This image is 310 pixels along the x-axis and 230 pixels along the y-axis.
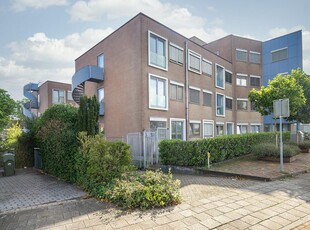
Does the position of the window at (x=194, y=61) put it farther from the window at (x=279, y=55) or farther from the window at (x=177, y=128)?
the window at (x=279, y=55)

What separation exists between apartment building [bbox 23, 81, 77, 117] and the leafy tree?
26.2 metres

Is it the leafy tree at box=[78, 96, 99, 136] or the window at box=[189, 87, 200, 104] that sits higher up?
the window at box=[189, 87, 200, 104]

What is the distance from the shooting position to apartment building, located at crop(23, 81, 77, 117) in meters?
32.8

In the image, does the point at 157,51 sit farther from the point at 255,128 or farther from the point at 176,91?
the point at 255,128

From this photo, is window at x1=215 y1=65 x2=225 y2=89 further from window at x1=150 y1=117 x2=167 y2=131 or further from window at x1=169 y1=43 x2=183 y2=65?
window at x1=150 y1=117 x2=167 y2=131

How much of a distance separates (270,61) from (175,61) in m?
18.2

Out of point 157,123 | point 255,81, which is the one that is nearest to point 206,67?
point 157,123

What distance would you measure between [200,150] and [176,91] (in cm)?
848

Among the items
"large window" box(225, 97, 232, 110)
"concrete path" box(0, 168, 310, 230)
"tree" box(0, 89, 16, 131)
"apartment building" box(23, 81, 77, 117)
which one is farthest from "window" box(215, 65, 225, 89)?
"apartment building" box(23, 81, 77, 117)

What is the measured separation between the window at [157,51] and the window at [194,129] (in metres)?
5.72

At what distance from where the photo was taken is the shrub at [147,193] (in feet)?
16.4

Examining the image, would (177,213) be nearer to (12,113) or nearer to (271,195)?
(271,195)

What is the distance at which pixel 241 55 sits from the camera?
27.1m

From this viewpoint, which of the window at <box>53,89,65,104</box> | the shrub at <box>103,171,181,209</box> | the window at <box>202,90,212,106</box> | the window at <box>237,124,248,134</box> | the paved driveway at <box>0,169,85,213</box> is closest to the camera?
the shrub at <box>103,171,181,209</box>
